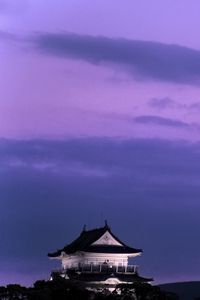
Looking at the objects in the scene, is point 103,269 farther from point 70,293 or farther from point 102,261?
point 70,293

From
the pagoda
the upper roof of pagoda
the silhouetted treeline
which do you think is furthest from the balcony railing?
the silhouetted treeline

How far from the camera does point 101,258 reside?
117 m

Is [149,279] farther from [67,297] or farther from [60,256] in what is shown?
[67,297]

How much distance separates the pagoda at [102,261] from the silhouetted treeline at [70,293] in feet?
28.6

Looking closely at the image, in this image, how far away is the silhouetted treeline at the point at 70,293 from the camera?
9394 centimetres

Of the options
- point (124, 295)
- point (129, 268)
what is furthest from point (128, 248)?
point (124, 295)

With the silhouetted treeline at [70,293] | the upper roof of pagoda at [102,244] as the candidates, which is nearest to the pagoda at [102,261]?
the upper roof of pagoda at [102,244]

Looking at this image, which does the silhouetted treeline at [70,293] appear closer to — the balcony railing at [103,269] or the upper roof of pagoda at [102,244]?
the balcony railing at [103,269]

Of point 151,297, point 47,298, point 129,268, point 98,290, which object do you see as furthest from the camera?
point 129,268

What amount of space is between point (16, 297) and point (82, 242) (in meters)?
26.1

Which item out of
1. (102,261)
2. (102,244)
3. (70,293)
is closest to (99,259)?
(102,261)

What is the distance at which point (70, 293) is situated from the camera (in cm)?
9506

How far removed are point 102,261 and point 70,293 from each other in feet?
70.4

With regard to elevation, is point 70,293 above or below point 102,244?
below
